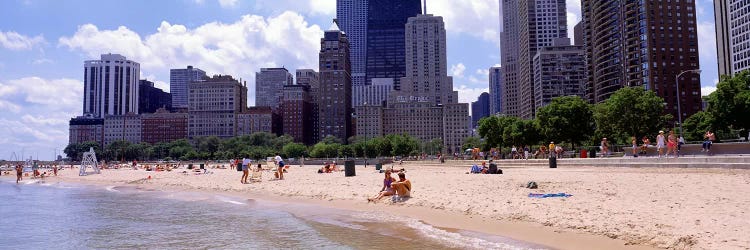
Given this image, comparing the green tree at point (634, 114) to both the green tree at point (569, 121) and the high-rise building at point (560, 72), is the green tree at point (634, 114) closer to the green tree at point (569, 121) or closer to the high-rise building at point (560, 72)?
the green tree at point (569, 121)

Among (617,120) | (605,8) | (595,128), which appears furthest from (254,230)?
(605,8)

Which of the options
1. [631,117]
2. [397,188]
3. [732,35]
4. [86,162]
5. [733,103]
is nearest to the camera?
[397,188]

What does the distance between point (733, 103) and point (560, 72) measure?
140m

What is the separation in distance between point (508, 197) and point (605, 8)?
455ft

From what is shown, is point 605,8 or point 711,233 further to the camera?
point 605,8

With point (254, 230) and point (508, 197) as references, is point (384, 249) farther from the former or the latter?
point (508, 197)

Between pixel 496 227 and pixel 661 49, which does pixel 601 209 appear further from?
pixel 661 49

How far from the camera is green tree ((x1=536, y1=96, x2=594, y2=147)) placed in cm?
6725

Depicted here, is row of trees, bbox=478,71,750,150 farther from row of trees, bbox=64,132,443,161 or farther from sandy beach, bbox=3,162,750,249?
row of trees, bbox=64,132,443,161

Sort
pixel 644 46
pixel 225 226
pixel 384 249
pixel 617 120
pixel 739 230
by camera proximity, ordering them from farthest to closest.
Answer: pixel 644 46
pixel 617 120
pixel 225 226
pixel 384 249
pixel 739 230

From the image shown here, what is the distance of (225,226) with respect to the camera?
53.9 feet

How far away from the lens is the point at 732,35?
123 meters

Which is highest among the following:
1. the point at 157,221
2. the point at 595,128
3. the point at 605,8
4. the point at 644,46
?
the point at 605,8

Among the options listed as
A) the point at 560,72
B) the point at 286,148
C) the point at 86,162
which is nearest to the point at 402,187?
the point at 86,162
